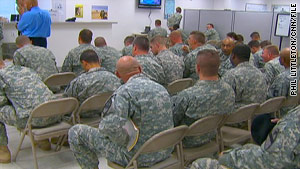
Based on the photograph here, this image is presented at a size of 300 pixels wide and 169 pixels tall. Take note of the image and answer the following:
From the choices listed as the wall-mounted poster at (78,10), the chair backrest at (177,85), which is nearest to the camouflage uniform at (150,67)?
the chair backrest at (177,85)

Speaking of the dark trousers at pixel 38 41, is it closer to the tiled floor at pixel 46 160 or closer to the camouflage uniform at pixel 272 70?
the tiled floor at pixel 46 160

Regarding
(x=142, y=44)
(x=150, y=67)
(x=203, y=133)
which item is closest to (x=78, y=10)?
(x=142, y=44)

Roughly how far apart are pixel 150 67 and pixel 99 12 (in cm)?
766

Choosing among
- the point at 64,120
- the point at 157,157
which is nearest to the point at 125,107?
the point at 157,157

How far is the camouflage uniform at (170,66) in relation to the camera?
4.40 m

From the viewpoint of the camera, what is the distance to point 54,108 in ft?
9.35

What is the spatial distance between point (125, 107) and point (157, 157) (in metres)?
0.49

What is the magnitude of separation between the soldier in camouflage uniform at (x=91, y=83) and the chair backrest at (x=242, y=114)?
1.22 metres

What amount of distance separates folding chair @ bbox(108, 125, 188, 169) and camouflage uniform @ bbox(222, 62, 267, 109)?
120 cm

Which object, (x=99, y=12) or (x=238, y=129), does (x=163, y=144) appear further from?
(x=99, y=12)

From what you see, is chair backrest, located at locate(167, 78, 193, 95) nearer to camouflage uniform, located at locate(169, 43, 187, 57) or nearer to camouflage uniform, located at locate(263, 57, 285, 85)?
camouflage uniform, located at locate(263, 57, 285, 85)

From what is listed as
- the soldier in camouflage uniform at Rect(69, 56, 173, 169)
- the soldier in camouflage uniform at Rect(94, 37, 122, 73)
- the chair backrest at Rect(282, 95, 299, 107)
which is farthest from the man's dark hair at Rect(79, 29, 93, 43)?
the chair backrest at Rect(282, 95, 299, 107)

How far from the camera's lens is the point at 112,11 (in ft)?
37.6

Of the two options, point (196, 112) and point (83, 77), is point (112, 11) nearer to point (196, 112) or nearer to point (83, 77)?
point (83, 77)
